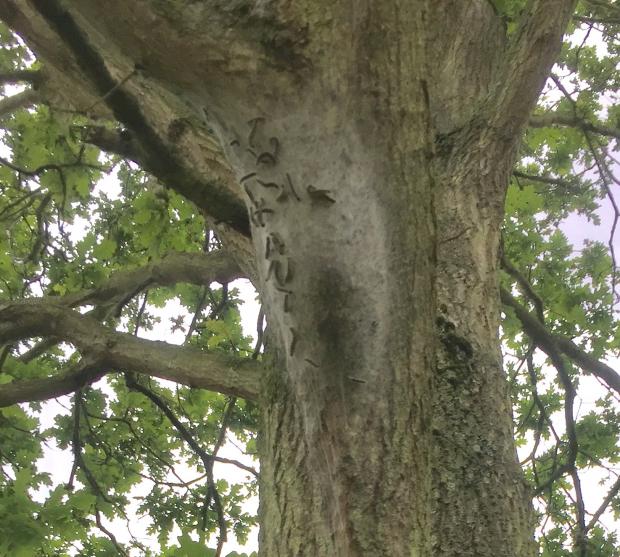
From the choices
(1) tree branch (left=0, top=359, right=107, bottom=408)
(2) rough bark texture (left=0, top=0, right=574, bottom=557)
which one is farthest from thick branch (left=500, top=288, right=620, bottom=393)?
(2) rough bark texture (left=0, top=0, right=574, bottom=557)

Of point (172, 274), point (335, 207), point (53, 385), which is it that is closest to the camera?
point (335, 207)

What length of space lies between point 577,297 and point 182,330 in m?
2.81

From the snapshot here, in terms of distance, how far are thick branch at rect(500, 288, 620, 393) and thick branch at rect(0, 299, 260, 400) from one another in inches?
64.4

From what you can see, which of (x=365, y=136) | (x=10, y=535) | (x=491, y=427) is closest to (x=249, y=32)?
(x=365, y=136)

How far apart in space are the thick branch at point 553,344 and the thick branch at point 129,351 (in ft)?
5.37

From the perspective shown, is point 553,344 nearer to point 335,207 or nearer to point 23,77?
point 335,207

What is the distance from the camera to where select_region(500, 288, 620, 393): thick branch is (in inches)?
136

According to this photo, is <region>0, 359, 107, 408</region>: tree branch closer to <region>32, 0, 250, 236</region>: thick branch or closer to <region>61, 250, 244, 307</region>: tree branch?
<region>61, 250, 244, 307</region>: tree branch

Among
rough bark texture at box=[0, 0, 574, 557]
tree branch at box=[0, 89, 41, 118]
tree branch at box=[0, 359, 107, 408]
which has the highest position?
tree branch at box=[0, 89, 41, 118]

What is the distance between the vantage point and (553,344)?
3498 mm

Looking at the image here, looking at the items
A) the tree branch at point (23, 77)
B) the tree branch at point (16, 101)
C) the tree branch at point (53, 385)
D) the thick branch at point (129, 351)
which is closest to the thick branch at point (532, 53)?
the thick branch at point (129, 351)

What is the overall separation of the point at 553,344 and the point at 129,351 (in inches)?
89.2

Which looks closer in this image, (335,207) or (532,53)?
(335,207)

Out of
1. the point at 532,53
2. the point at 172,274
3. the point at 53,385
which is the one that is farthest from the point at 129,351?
the point at 532,53
